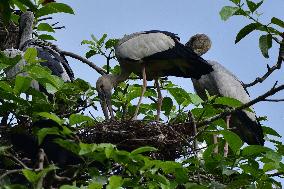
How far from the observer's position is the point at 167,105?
5.20m

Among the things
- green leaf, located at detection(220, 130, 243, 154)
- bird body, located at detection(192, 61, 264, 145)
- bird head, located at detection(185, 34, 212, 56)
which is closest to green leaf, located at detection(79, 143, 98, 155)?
green leaf, located at detection(220, 130, 243, 154)

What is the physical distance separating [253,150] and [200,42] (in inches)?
153

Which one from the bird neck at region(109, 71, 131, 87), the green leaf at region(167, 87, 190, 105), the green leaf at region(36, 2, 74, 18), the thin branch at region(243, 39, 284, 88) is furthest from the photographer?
the bird neck at region(109, 71, 131, 87)

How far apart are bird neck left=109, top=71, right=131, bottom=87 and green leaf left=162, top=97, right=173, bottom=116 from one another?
0.61m

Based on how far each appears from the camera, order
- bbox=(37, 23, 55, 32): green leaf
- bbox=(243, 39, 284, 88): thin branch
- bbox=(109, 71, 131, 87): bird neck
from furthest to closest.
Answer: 1. bbox=(109, 71, 131, 87): bird neck
2. bbox=(37, 23, 55, 32): green leaf
3. bbox=(243, 39, 284, 88): thin branch

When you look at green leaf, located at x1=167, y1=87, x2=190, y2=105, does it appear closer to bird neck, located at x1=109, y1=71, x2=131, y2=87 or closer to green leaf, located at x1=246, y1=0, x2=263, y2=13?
green leaf, located at x1=246, y1=0, x2=263, y2=13

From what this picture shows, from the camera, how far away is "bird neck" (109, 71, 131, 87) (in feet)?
18.7

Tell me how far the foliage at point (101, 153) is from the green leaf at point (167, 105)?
0.13 m

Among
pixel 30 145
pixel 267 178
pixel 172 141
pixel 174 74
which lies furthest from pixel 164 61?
Answer: pixel 267 178

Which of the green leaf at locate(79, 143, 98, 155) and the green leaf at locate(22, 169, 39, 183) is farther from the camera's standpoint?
the green leaf at locate(79, 143, 98, 155)

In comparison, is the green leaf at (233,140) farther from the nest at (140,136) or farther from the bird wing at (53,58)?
the bird wing at (53,58)

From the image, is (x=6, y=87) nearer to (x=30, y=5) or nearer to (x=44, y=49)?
(x=30, y=5)

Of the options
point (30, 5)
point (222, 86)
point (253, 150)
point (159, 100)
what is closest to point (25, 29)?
point (159, 100)

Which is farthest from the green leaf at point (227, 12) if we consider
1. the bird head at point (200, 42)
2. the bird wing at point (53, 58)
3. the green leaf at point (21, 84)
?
Answer: the bird head at point (200, 42)
